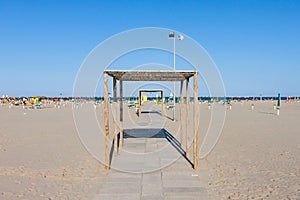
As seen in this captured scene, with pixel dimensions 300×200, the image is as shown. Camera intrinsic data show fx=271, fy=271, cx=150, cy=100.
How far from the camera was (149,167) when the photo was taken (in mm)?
7133

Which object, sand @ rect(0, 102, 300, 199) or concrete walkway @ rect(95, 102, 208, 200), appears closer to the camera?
concrete walkway @ rect(95, 102, 208, 200)

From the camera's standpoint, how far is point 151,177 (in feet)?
20.5

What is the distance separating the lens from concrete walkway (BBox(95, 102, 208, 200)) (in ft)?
16.8

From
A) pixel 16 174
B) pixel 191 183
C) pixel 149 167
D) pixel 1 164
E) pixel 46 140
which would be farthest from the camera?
pixel 46 140

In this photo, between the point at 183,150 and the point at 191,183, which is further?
the point at 183,150

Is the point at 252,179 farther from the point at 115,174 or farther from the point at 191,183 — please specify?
the point at 115,174

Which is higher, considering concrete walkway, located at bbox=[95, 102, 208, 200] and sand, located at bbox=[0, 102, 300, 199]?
concrete walkway, located at bbox=[95, 102, 208, 200]

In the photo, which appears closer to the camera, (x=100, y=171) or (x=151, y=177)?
(x=151, y=177)

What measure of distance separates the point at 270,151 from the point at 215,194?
510cm

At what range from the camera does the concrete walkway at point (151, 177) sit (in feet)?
16.8

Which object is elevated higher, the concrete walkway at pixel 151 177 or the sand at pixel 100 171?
the concrete walkway at pixel 151 177

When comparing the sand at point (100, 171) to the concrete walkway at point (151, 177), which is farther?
the sand at point (100, 171)

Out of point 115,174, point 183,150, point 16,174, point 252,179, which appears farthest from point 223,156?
point 16,174

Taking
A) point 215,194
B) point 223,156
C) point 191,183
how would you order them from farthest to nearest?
point 223,156
point 191,183
point 215,194
